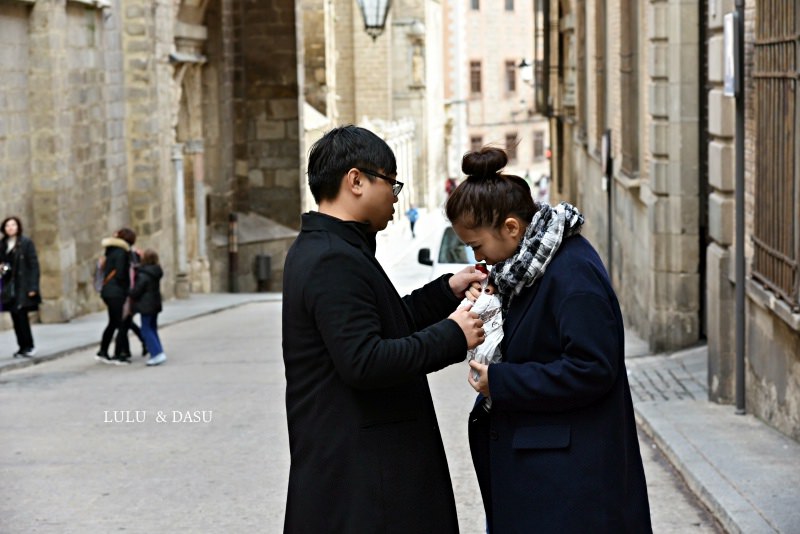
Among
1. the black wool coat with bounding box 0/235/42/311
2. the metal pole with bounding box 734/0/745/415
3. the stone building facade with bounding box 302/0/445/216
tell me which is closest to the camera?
the metal pole with bounding box 734/0/745/415

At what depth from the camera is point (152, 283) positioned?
1570 centimetres

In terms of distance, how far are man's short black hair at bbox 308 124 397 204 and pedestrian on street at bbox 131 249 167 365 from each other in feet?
36.9

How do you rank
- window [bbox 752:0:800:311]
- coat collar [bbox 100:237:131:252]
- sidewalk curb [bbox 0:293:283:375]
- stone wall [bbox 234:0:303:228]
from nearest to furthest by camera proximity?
window [bbox 752:0:800:311]
sidewalk curb [bbox 0:293:283:375]
coat collar [bbox 100:237:131:252]
stone wall [bbox 234:0:303:228]

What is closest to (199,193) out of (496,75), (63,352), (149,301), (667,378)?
(63,352)

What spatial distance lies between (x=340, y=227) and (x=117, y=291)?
11.7 m

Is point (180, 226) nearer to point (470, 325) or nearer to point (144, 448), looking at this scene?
point (144, 448)

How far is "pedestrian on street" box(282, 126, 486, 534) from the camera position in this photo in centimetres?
410

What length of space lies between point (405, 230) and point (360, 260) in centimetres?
4720

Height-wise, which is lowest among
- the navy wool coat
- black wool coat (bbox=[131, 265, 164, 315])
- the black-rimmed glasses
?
black wool coat (bbox=[131, 265, 164, 315])

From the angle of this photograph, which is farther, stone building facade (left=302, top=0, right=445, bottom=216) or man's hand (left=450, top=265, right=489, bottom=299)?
stone building facade (left=302, top=0, right=445, bottom=216)

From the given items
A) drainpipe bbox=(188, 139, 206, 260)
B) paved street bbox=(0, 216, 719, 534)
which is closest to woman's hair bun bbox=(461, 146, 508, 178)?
paved street bbox=(0, 216, 719, 534)

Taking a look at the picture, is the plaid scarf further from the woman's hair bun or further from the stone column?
the stone column

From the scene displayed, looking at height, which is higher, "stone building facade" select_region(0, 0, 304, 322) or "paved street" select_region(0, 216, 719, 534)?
"stone building facade" select_region(0, 0, 304, 322)

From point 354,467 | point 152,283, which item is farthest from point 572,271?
point 152,283
